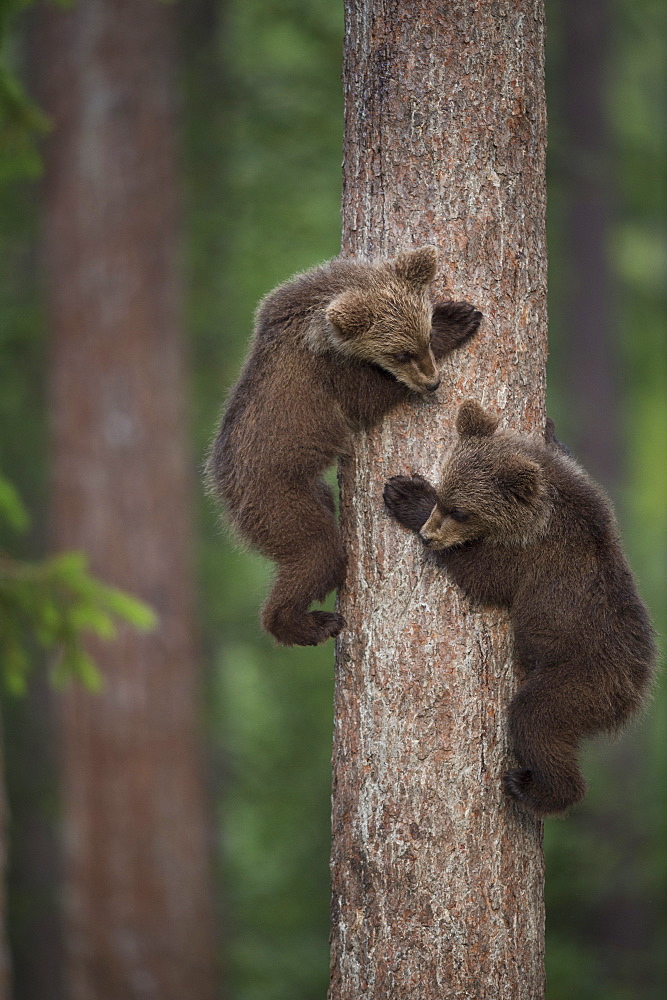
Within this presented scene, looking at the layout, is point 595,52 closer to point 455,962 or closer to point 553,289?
point 553,289

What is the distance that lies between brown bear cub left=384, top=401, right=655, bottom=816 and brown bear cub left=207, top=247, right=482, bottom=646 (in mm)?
325

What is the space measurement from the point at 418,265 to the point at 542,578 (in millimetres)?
1303

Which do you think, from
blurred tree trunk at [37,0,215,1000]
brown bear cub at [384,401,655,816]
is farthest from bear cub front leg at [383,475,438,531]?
blurred tree trunk at [37,0,215,1000]

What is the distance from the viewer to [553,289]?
1545 centimetres

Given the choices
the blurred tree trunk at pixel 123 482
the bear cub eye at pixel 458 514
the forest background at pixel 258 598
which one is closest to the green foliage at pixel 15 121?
the blurred tree trunk at pixel 123 482

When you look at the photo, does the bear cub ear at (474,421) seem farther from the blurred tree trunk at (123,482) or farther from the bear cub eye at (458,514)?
the blurred tree trunk at (123,482)

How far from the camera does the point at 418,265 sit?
3.70 meters

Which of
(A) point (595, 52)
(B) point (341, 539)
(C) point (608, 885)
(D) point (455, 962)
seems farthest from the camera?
(A) point (595, 52)

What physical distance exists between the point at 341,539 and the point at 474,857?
1.35 meters

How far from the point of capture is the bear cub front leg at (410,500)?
374cm

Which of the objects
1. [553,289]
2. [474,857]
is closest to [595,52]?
[553,289]

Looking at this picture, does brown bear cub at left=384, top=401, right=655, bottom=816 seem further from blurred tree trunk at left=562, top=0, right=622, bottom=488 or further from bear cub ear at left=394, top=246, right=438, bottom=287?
blurred tree trunk at left=562, top=0, right=622, bottom=488

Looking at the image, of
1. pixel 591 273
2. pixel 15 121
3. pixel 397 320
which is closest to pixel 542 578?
pixel 397 320

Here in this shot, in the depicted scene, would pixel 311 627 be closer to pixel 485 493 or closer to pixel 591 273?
pixel 485 493
